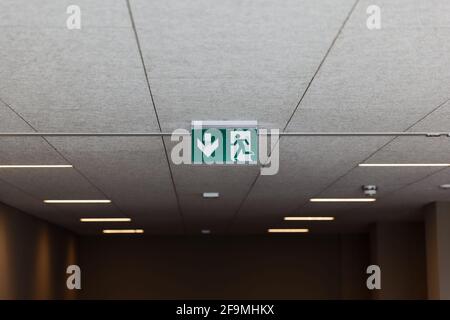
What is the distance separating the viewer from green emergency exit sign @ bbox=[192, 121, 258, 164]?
4.72 m

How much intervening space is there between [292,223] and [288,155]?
6193 millimetres

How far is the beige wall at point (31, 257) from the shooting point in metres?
9.37

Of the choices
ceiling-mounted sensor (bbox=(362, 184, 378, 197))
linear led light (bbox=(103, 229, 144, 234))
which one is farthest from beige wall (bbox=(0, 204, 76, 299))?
ceiling-mounted sensor (bbox=(362, 184, 378, 197))

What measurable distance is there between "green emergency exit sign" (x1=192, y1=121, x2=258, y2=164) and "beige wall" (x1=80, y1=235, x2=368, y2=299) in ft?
33.1

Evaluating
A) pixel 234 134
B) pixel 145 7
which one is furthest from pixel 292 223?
pixel 145 7

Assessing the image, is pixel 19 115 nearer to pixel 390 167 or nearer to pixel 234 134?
pixel 234 134

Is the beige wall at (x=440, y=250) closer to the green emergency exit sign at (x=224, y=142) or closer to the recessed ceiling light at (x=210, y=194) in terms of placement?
the recessed ceiling light at (x=210, y=194)

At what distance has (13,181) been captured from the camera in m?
7.50

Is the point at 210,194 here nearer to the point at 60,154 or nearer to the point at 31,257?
the point at 60,154

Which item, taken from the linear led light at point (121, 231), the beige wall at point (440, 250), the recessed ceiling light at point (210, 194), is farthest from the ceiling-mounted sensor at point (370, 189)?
the linear led light at point (121, 231)

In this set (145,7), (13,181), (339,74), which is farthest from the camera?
(13,181)

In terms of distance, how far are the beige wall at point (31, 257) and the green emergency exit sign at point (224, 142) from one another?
514 cm

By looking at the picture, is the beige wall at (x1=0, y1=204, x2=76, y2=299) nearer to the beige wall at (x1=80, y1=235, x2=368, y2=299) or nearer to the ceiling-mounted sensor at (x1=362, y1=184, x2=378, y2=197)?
the beige wall at (x1=80, y1=235, x2=368, y2=299)

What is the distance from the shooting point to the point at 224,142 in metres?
4.85
